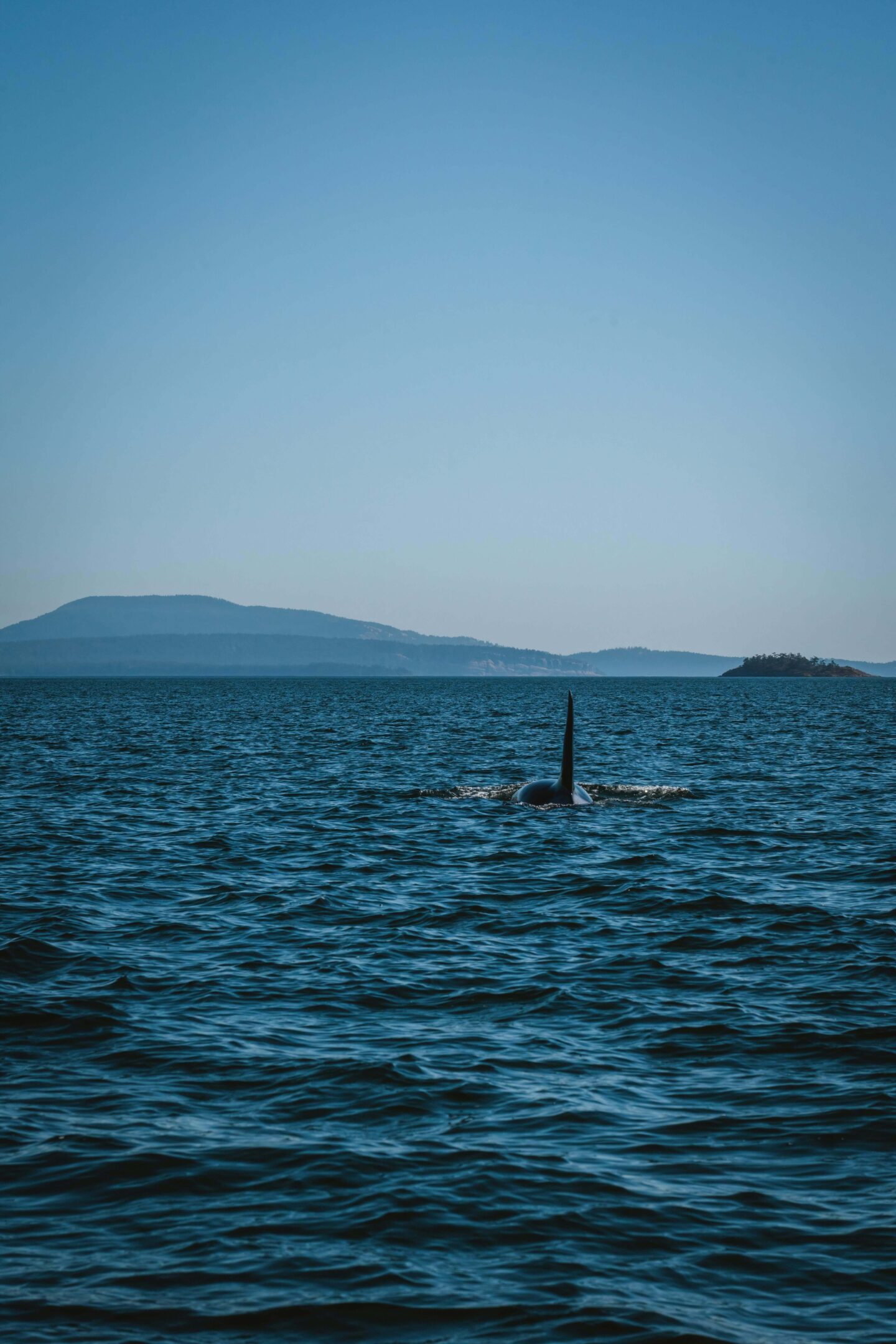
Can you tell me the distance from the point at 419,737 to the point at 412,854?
44776 millimetres

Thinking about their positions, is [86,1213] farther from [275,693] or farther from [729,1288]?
[275,693]

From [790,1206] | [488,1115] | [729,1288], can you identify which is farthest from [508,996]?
[729,1288]

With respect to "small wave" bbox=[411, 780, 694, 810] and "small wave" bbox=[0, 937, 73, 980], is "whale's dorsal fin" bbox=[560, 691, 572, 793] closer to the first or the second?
"small wave" bbox=[411, 780, 694, 810]

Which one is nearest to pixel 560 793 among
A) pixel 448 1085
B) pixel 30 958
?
pixel 30 958

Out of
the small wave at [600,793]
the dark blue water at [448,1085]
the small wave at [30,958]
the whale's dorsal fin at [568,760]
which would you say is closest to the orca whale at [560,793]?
the whale's dorsal fin at [568,760]

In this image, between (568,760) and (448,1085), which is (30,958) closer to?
(448,1085)

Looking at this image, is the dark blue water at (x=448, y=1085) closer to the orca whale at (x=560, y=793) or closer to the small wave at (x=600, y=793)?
the orca whale at (x=560, y=793)

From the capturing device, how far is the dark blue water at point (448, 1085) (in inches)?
338

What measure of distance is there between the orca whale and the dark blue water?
233 inches

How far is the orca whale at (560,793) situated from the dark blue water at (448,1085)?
233 inches

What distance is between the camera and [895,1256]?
29.9 feet

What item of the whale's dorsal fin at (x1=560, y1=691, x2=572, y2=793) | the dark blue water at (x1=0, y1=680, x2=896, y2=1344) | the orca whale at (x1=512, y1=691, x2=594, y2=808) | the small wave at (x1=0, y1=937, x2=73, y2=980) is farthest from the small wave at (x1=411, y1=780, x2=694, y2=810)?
the small wave at (x1=0, y1=937, x2=73, y2=980)

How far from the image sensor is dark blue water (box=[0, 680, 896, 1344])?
858cm

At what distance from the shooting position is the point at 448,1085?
12508mm
